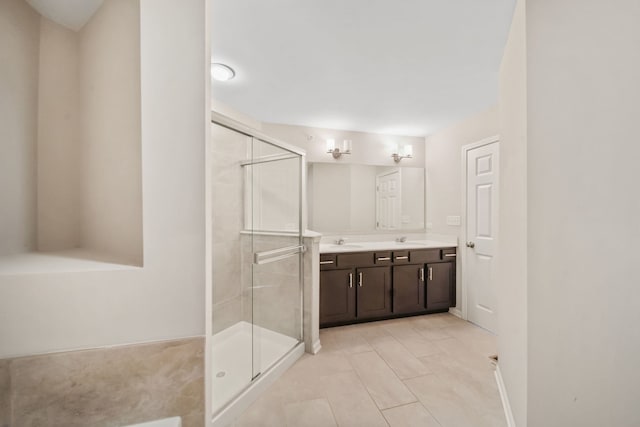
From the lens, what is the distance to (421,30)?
1493 millimetres

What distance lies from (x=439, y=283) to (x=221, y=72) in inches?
129

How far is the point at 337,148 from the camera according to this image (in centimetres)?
325

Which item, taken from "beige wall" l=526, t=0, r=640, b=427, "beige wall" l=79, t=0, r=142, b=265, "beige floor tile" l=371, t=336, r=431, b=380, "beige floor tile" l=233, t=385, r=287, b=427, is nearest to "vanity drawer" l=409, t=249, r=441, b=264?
"beige floor tile" l=371, t=336, r=431, b=380

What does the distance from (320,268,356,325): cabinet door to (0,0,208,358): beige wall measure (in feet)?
6.83

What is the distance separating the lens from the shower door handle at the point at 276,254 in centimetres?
184

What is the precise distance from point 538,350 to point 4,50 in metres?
2.09

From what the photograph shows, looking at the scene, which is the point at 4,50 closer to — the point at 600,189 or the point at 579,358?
the point at 600,189

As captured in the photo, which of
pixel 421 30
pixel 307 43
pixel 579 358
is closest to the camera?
pixel 579 358

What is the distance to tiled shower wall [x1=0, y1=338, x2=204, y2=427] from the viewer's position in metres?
0.55

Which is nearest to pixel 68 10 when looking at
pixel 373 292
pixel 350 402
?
pixel 350 402

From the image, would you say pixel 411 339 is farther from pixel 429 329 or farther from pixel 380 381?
pixel 380 381

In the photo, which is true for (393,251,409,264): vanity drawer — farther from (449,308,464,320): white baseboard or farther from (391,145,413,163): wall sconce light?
(391,145,413,163): wall sconce light

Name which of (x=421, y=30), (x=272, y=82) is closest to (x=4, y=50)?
(x=272, y=82)

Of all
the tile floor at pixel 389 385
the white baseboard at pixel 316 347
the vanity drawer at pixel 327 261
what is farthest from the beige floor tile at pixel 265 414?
the vanity drawer at pixel 327 261
